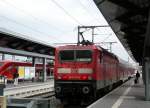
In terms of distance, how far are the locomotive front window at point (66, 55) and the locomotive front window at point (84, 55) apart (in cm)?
31

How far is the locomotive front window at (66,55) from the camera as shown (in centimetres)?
1995

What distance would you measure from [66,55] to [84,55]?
938 mm

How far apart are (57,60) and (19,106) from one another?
910 cm

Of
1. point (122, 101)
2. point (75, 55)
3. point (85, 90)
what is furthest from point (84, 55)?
point (122, 101)

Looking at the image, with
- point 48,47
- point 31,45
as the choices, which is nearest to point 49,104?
point 31,45

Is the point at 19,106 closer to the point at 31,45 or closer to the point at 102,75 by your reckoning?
the point at 102,75

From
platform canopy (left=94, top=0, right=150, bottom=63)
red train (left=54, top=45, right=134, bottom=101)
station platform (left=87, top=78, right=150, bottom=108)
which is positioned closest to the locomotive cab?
red train (left=54, top=45, right=134, bottom=101)

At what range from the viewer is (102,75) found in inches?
832

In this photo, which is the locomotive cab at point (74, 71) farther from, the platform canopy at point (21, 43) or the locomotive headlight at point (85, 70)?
the platform canopy at point (21, 43)

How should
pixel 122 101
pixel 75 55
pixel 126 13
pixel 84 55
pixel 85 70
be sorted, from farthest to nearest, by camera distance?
pixel 75 55, pixel 84 55, pixel 85 70, pixel 122 101, pixel 126 13

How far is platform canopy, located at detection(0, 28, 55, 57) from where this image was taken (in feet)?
104

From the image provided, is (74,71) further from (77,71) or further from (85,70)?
(85,70)

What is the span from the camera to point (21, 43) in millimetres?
36688

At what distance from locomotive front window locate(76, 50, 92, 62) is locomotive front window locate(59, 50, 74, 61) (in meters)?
0.31
